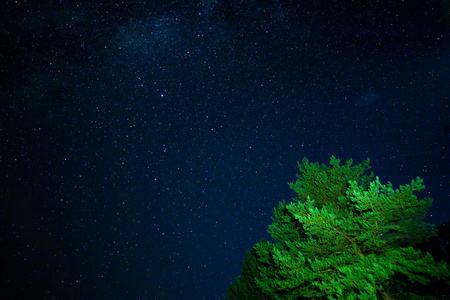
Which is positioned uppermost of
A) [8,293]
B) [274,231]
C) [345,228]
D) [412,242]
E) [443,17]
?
[8,293]

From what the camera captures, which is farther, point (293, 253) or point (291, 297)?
point (293, 253)

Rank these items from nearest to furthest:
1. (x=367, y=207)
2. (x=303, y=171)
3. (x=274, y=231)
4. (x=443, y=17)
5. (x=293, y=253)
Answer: (x=367, y=207) → (x=293, y=253) → (x=274, y=231) → (x=303, y=171) → (x=443, y=17)

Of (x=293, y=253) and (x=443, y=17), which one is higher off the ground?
(x=443, y=17)

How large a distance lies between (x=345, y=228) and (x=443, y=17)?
10.2 m

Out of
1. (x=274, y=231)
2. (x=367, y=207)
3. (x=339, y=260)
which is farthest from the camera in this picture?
(x=274, y=231)

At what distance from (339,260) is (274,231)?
1.68 meters

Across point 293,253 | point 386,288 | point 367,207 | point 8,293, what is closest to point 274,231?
point 293,253

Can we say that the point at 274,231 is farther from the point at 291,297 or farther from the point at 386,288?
the point at 386,288

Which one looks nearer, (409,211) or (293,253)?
(409,211)

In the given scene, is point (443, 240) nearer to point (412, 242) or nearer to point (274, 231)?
point (412, 242)

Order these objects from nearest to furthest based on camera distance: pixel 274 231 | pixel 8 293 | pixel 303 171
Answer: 1. pixel 274 231
2. pixel 303 171
3. pixel 8 293

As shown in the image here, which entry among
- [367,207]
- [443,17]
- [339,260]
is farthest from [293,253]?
[443,17]

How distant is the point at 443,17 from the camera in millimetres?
8109

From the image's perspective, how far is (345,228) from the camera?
130 inches
